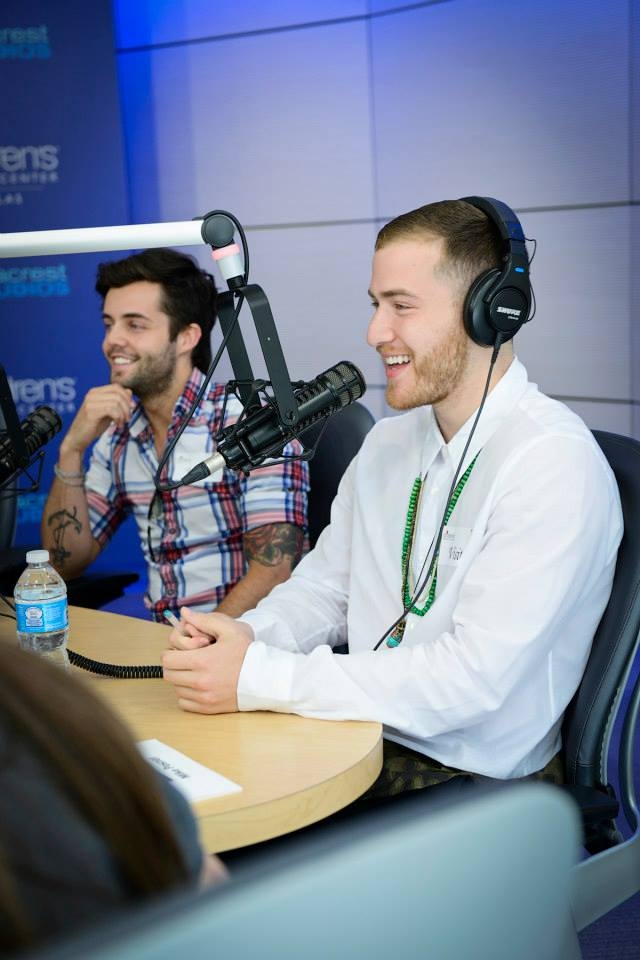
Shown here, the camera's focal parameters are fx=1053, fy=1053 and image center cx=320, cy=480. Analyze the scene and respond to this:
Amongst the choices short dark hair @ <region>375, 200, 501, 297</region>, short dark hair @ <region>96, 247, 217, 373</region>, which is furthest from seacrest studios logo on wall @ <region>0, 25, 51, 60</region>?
short dark hair @ <region>375, 200, 501, 297</region>

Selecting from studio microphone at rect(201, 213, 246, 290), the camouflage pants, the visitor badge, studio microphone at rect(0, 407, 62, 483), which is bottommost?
the camouflage pants

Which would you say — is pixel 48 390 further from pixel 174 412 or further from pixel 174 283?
pixel 174 412

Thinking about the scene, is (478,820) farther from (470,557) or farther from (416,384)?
(416,384)

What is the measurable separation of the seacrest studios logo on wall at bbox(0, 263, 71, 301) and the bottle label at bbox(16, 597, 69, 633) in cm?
300

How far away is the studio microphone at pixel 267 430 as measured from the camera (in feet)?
4.37

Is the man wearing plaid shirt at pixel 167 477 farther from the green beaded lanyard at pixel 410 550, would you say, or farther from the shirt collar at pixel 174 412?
→ the green beaded lanyard at pixel 410 550

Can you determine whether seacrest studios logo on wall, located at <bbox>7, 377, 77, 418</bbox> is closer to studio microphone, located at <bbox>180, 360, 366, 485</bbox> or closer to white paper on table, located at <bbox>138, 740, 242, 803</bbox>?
studio microphone, located at <bbox>180, 360, 366, 485</bbox>

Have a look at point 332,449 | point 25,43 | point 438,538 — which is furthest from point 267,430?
point 25,43

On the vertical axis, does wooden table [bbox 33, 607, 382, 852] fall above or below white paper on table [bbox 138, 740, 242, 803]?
below

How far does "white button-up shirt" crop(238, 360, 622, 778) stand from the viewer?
1340 millimetres

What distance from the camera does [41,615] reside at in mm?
1480

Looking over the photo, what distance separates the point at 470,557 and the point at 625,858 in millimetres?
438

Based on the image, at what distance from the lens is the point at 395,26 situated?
400cm

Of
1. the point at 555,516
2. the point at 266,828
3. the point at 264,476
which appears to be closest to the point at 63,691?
the point at 266,828
